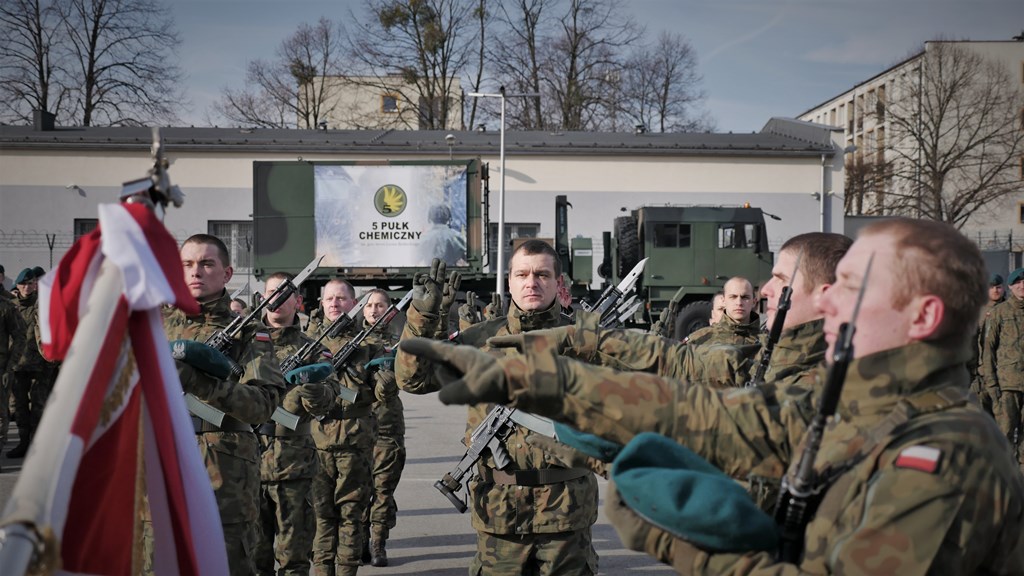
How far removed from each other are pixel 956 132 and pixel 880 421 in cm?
4874

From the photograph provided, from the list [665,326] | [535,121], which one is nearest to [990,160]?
[535,121]

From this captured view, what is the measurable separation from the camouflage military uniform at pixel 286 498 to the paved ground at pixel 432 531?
1154 millimetres

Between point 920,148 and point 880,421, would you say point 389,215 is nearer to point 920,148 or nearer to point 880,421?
point 880,421

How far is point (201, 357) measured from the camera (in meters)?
4.23

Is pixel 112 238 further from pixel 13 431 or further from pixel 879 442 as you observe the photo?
pixel 13 431

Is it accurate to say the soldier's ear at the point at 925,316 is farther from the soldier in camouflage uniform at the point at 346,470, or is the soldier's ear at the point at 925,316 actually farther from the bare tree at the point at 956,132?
the bare tree at the point at 956,132

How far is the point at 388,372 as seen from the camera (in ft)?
23.3

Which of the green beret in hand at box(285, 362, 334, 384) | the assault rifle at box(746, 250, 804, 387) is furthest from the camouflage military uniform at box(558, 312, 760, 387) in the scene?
the green beret in hand at box(285, 362, 334, 384)

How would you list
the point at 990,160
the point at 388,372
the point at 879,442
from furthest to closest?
the point at 990,160 < the point at 388,372 < the point at 879,442

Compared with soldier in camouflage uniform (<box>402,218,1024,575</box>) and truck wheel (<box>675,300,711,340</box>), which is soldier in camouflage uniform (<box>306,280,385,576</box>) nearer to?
soldier in camouflage uniform (<box>402,218,1024,575</box>)

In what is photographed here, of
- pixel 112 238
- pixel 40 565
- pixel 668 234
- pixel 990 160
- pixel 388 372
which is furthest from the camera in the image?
pixel 990 160

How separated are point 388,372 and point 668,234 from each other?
18.2 m

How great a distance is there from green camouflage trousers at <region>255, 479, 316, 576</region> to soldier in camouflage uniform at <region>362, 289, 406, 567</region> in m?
1.11

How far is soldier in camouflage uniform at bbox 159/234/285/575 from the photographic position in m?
4.68
